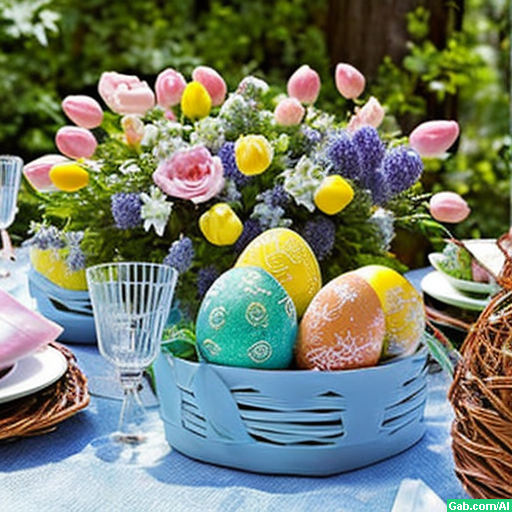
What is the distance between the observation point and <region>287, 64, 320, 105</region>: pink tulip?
1388 mm

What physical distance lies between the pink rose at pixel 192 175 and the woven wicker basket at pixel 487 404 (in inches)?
16.6

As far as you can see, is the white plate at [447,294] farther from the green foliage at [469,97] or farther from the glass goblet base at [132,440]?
the green foliage at [469,97]

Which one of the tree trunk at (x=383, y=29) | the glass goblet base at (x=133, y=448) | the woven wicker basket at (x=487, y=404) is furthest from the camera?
the tree trunk at (x=383, y=29)

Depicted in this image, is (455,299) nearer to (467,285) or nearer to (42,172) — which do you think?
(467,285)

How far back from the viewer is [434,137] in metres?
1.33

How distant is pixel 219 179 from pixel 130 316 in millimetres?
258

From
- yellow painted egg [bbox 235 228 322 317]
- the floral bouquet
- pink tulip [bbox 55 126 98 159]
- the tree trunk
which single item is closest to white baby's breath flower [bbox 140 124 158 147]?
the floral bouquet

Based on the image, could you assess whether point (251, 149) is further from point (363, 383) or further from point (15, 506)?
point (15, 506)

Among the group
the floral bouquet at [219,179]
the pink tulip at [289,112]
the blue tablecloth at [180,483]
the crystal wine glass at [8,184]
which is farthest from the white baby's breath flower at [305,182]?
the crystal wine glass at [8,184]

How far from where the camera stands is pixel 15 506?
36.8 inches

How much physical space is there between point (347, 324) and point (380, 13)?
85.3 inches

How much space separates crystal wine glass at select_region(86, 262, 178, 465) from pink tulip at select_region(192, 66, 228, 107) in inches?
16.1

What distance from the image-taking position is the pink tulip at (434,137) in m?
1.33

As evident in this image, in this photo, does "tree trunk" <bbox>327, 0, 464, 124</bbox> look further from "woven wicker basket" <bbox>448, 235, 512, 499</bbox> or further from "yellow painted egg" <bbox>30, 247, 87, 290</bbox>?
"woven wicker basket" <bbox>448, 235, 512, 499</bbox>
